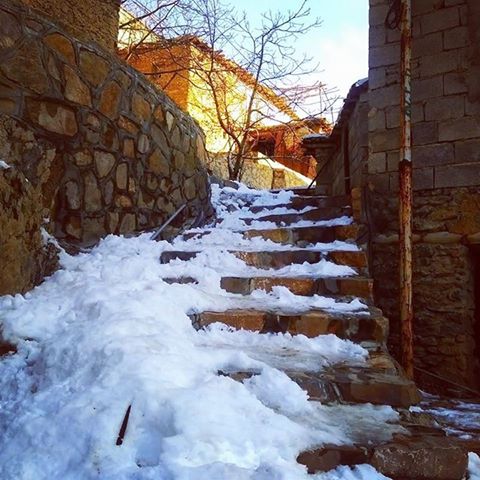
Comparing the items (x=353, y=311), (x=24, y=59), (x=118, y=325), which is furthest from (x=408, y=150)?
(x=24, y=59)

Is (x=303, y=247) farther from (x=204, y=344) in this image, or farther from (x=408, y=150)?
(x=204, y=344)

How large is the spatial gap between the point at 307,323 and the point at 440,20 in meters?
3.80

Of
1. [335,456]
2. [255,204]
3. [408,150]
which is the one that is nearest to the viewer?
[335,456]

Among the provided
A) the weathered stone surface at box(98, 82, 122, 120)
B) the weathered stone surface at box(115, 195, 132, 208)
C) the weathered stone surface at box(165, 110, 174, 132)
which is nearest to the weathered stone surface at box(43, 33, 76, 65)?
the weathered stone surface at box(98, 82, 122, 120)

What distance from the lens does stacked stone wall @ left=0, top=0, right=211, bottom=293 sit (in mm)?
2941

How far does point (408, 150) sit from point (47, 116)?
2943 millimetres

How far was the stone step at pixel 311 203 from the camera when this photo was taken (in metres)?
4.83

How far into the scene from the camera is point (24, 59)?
3.05 metres

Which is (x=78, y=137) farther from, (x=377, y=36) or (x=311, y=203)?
(x=377, y=36)

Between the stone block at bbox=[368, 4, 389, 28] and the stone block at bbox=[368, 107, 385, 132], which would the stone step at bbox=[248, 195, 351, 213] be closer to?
the stone block at bbox=[368, 107, 385, 132]

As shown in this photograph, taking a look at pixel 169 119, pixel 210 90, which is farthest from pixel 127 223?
pixel 210 90

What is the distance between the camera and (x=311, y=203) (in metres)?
5.20

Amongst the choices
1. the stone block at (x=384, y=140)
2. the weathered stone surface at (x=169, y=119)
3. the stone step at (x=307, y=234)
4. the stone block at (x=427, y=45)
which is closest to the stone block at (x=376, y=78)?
the stone block at (x=427, y=45)

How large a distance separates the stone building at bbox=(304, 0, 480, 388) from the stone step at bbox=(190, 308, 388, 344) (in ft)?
6.43
